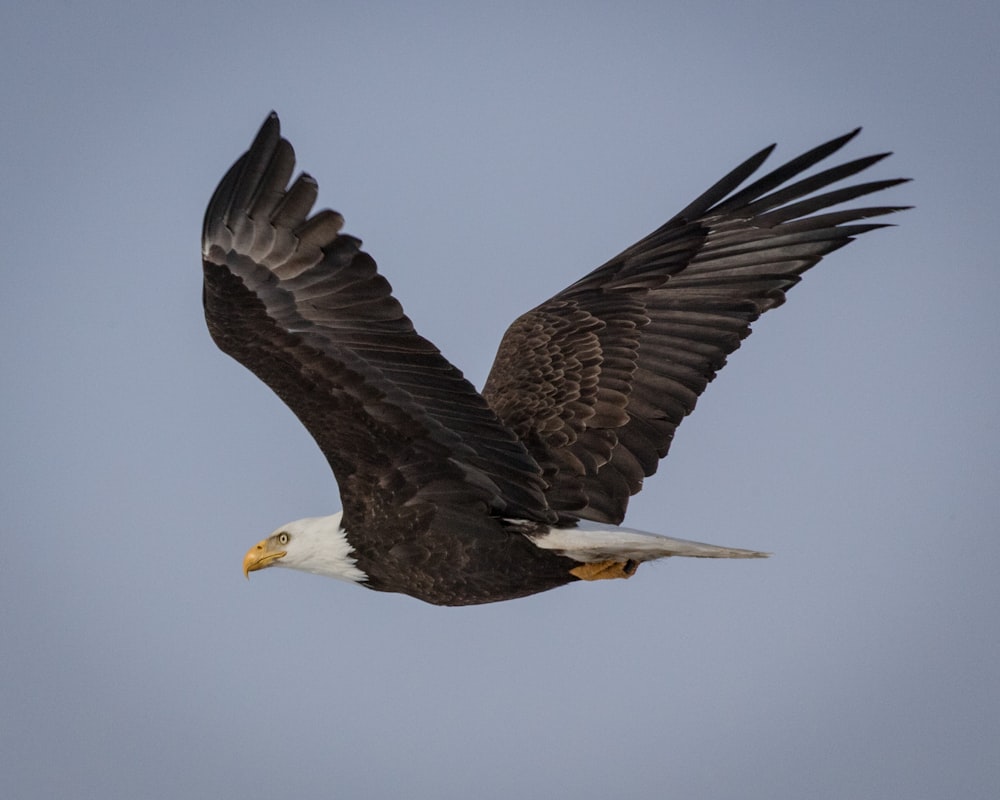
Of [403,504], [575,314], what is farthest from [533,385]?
[403,504]

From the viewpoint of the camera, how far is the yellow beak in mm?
9773

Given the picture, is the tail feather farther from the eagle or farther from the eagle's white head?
the eagle's white head

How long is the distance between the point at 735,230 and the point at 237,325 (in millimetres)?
3911

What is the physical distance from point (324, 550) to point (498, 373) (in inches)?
71.4

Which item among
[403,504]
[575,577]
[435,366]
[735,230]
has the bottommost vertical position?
[575,577]

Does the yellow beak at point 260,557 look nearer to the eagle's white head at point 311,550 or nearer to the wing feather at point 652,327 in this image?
the eagle's white head at point 311,550

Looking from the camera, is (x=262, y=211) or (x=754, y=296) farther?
(x=754, y=296)

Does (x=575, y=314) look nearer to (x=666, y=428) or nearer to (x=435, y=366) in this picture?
(x=666, y=428)

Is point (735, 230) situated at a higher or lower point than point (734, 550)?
higher

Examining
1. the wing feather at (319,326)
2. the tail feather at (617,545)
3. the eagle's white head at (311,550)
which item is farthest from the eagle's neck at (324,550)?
the tail feather at (617,545)

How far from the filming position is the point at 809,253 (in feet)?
34.5

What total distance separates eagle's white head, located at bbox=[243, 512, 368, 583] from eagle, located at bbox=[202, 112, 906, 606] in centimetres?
1

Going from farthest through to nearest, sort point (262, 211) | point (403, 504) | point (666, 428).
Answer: point (666, 428), point (403, 504), point (262, 211)

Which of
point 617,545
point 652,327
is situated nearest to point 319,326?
point 617,545
